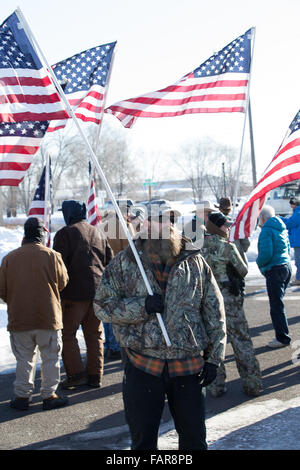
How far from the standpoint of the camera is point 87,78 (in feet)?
25.1

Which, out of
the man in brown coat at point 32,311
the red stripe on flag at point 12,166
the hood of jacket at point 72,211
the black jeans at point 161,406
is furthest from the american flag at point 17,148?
the black jeans at point 161,406

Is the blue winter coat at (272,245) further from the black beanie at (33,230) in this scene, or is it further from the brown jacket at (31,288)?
the black beanie at (33,230)

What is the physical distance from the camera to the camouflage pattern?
17.6 ft

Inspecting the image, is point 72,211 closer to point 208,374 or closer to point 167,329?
point 167,329

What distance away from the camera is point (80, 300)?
594 centimetres

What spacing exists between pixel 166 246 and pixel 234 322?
7.63 ft

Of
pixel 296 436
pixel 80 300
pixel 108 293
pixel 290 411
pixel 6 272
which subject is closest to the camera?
pixel 108 293

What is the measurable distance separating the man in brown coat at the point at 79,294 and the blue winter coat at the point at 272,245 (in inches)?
86.2

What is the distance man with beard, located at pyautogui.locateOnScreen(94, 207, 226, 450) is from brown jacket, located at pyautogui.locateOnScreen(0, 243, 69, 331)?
6.12 feet

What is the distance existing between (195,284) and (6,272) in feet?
8.37

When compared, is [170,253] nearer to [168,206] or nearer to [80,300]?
[168,206]

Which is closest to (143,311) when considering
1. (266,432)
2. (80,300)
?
(266,432)
